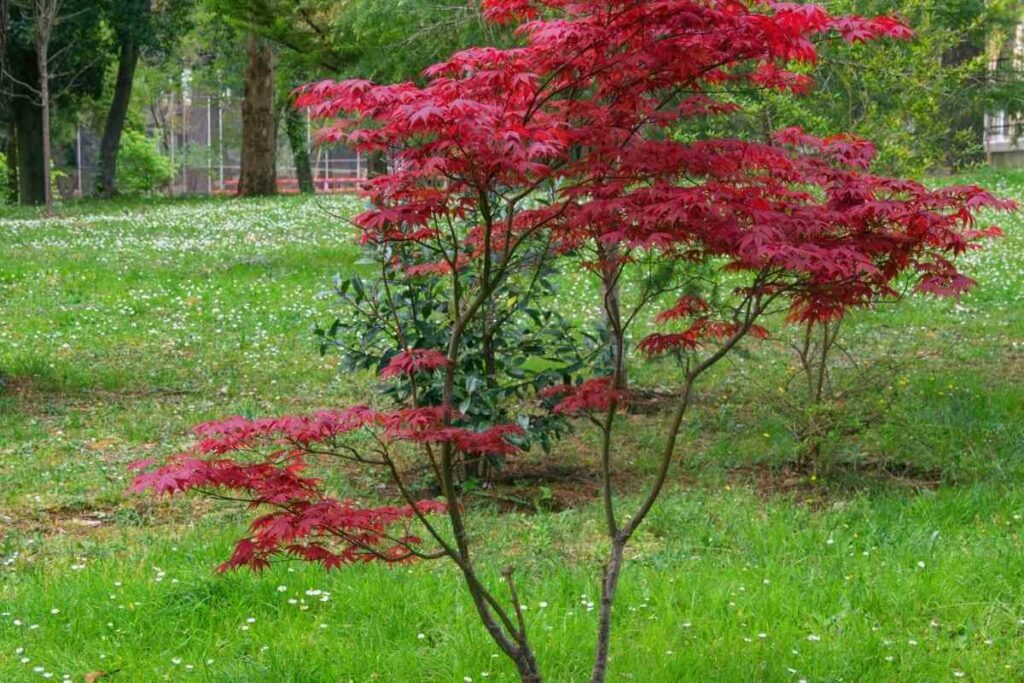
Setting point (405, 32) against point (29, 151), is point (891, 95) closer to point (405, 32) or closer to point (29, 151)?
point (405, 32)

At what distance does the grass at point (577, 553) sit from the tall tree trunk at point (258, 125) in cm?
1531

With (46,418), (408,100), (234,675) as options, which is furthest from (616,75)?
(46,418)

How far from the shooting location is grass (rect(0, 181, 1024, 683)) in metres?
4.28

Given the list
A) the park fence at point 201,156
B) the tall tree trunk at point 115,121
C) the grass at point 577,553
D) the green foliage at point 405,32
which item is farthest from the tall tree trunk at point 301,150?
the grass at point 577,553

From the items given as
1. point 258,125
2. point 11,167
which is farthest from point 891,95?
point 11,167

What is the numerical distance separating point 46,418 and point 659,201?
6.27 meters

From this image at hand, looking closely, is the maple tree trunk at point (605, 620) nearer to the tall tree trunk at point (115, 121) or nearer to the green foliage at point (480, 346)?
the green foliage at point (480, 346)

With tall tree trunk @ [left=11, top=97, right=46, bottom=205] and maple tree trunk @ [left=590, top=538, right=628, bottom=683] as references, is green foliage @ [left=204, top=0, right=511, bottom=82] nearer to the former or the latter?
maple tree trunk @ [left=590, top=538, right=628, bottom=683]

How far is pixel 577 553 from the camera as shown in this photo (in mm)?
5480

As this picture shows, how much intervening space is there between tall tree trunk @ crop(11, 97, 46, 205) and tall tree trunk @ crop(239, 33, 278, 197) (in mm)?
4346

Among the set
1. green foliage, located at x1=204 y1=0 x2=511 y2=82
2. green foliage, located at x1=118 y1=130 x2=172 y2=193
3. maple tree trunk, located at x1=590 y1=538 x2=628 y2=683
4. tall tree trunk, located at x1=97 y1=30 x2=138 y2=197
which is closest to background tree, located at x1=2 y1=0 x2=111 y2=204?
tall tree trunk, located at x1=97 y1=30 x2=138 y2=197

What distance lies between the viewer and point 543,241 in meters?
4.76

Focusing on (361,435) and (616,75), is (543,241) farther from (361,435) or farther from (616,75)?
(361,435)

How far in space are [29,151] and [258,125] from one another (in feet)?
16.7
